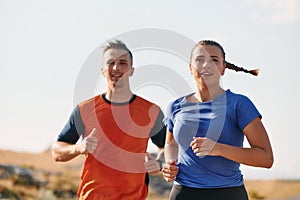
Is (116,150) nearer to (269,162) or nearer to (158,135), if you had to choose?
(158,135)

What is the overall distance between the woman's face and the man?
71cm

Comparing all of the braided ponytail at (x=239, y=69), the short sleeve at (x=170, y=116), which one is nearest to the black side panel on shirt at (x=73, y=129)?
the short sleeve at (x=170, y=116)

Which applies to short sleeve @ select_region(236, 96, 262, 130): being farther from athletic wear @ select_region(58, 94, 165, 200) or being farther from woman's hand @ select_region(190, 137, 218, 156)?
athletic wear @ select_region(58, 94, 165, 200)

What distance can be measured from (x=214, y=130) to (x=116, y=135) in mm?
951

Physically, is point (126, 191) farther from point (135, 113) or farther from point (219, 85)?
point (219, 85)

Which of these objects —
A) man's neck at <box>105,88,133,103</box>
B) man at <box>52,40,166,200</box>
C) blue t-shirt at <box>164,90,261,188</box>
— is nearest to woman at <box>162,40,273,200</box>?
blue t-shirt at <box>164,90,261,188</box>

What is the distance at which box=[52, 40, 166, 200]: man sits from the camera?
4473 mm

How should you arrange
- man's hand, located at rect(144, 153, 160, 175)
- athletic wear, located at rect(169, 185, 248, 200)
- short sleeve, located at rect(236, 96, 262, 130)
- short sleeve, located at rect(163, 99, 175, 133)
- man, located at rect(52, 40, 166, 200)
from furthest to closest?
1. man, located at rect(52, 40, 166, 200)
2. man's hand, located at rect(144, 153, 160, 175)
3. short sleeve, located at rect(163, 99, 175, 133)
4. athletic wear, located at rect(169, 185, 248, 200)
5. short sleeve, located at rect(236, 96, 262, 130)

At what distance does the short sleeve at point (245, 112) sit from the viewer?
12.3ft

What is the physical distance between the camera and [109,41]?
4.87 m

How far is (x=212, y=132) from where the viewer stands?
151 inches

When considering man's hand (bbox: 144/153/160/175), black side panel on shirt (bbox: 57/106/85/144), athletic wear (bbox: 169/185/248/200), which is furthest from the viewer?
black side panel on shirt (bbox: 57/106/85/144)

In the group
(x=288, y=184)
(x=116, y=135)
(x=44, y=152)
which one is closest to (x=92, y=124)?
(x=116, y=135)

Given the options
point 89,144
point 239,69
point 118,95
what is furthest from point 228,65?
point 89,144
